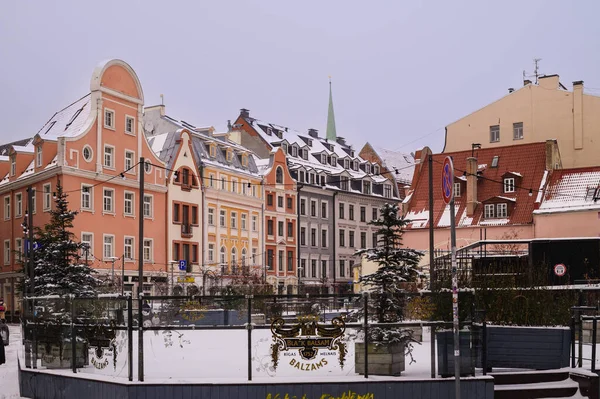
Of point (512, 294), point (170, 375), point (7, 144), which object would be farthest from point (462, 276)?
point (7, 144)

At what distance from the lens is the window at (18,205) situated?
56.0 m

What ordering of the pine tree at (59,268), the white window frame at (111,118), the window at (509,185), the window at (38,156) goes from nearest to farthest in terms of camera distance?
the pine tree at (59,268) < the window at (38,156) < the window at (509,185) < the white window frame at (111,118)

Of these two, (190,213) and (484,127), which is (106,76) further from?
(484,127)

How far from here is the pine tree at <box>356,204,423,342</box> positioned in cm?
1455

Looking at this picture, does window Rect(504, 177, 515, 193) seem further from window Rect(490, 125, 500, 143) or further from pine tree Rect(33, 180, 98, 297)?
pine tree Rect(33, 180, 98, 297)

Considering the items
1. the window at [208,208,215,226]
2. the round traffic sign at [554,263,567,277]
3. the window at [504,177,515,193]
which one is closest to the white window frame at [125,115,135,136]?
the window at [208,208,215,226]

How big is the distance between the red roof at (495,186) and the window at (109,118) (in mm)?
19899

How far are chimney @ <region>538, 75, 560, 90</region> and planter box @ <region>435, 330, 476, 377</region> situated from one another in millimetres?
46670

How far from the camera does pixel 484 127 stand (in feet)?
197

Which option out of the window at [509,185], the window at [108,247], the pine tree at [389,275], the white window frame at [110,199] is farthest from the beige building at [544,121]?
the pine tree at [389,275]

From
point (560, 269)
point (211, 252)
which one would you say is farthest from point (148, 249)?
point (560, 269)

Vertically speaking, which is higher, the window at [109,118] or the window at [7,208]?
the window at [109,118]

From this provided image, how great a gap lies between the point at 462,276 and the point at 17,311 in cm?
3678

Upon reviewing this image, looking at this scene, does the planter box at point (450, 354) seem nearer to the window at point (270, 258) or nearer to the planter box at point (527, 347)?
the planter box at point (527, 347)
